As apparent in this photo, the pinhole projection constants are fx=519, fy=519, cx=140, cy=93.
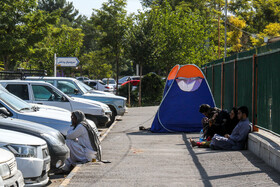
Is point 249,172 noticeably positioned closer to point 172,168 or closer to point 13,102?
point 172,168

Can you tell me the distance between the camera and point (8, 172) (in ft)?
18.9

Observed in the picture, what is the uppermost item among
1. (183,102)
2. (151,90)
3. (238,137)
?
(151,90)

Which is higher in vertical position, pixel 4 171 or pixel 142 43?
pixel 142 43

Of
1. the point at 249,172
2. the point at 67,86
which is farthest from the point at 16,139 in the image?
the point at 67,86

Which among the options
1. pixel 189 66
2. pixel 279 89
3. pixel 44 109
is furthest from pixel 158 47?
pixel 279 89

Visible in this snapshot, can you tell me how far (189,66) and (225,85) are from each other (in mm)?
1487

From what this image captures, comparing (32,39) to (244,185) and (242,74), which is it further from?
(244,185)

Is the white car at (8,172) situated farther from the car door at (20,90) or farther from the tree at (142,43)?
the tree at (142,43)

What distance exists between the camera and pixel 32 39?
31.2 metres

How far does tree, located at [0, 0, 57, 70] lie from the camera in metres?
29.8

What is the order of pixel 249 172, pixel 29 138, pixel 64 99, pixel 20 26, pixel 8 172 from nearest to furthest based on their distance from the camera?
pixel 8 172, pixel 29 138, pixel 249 172, pixel 64 99, pixel 20 26

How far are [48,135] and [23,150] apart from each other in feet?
4.98

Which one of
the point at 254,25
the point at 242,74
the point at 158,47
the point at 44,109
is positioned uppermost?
the point at 254,25

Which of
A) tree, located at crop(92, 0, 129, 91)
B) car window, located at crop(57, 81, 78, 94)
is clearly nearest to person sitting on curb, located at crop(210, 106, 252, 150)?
car window, located at crop(57, 81, 78, 94)
